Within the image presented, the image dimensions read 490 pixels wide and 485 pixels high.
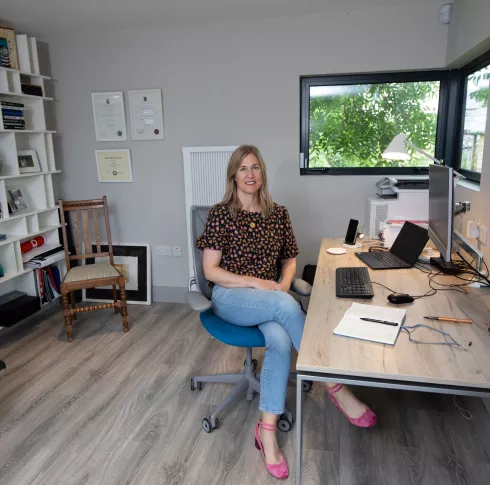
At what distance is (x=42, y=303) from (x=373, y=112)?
305 centimetres

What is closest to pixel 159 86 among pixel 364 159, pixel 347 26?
pixel 347 26

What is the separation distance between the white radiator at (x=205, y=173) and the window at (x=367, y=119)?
68cm

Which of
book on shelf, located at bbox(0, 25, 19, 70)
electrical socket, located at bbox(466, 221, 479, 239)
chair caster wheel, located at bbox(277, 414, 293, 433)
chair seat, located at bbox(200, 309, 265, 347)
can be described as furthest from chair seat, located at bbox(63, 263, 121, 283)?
electrical socket, located at bbox(466, 221, 479, 239)

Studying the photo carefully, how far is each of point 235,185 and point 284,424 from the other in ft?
4.04

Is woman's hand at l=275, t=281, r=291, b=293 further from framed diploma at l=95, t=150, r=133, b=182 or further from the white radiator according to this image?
framed diploma at l=95, t=150, r=133, b=182

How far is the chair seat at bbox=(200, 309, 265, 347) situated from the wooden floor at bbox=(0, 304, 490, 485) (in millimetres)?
472

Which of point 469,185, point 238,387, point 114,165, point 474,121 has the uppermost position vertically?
point 474,121

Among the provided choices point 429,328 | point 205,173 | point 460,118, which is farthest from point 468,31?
point 205,173

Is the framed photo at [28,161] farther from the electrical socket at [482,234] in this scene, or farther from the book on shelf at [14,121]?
the electrical socket at [482,234]

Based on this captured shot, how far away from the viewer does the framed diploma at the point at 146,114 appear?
135 inches

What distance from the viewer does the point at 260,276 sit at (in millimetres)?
2215

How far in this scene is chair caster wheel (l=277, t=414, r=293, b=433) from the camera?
2.05 metres

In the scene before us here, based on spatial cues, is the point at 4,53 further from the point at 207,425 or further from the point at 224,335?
the point at 207,425

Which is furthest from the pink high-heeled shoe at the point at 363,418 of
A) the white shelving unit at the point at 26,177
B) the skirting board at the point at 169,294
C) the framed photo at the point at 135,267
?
the white shelving unit at the point at 26,177
